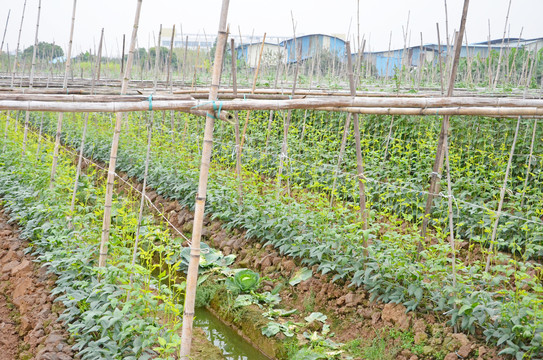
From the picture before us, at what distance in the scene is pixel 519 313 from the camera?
353cm

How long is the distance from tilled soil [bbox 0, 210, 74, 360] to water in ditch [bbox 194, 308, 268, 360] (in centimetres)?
141

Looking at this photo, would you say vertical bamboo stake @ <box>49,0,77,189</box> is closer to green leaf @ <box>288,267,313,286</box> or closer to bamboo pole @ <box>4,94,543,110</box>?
bamboo pole @ <box>4,94,543,110</box>

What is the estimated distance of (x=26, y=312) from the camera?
409 cm

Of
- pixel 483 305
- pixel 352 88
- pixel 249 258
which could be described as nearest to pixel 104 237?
pixel 249 258

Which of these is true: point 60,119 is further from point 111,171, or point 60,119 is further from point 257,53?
point 257,53

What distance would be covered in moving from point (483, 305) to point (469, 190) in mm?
2585

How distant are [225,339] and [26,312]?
1.70 m

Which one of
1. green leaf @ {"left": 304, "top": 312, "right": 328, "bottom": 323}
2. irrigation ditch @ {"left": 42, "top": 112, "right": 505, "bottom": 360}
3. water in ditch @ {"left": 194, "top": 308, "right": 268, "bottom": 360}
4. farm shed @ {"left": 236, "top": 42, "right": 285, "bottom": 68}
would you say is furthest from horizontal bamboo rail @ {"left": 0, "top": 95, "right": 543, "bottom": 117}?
farm shed @ {"left": 236, "top": 42, "right": 285, "bottom": 68}

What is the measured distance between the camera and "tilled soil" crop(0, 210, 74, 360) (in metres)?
Answer: 3.55

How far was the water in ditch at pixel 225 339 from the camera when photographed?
456cm

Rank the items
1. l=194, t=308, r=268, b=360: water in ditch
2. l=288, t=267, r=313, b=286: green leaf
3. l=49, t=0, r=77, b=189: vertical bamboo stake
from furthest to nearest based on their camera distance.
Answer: l=49, t=0, r=77, b=189: vertical bamboo stake
l=288, t=267, r=313, b=286: green leaf
l=194, t=308, r=268, b=360: water in ditch

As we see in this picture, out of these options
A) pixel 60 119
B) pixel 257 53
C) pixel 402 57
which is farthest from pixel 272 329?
pixel 257 53

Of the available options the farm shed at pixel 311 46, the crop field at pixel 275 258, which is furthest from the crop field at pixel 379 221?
the farm shed at pixel 311 46

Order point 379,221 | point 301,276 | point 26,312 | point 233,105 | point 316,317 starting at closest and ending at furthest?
1. point 233,105
2. point 26,312
3. point 316,317
4. point 301,276
5. point 379,221
